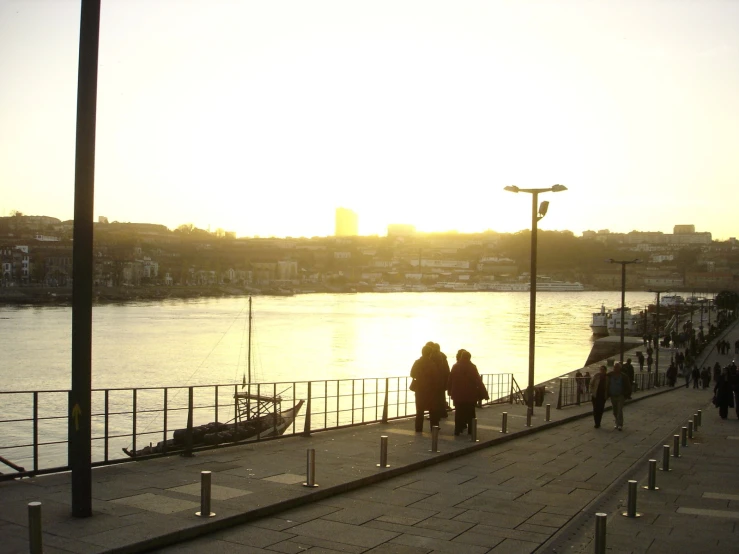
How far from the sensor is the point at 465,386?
439 inches

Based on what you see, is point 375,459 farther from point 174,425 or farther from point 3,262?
point 3,262

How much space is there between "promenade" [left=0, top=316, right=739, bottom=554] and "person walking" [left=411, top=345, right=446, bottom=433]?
43cm

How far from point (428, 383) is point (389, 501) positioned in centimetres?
400

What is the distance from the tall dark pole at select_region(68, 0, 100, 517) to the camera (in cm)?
588

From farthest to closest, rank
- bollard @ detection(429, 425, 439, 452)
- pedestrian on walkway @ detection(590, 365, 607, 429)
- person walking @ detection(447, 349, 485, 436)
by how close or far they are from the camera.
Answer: pedestrian on walkway @ detection(590, 365, 607, 429) → person walking @ detection(447, 349, 485, 436) → bollard @ detection(429, 425, 439, 452)

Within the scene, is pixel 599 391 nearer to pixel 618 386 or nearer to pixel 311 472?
pixel 618 386

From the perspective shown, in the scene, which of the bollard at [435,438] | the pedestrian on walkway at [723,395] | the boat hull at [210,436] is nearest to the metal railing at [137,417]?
the boat hull at [210,436]

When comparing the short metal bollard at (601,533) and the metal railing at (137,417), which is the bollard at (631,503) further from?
the metal railing at (137,417)

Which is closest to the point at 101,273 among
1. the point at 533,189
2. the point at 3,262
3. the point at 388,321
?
the point at 3,262

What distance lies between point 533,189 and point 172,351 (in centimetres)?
4166

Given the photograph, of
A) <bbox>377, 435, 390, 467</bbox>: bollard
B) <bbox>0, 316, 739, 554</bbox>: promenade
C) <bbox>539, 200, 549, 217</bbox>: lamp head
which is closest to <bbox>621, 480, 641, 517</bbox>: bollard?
<bbox>0, 316, 739, 554</bbox>: promenade

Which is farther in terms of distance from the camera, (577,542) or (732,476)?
(732,476)

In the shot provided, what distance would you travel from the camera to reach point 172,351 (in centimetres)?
5425

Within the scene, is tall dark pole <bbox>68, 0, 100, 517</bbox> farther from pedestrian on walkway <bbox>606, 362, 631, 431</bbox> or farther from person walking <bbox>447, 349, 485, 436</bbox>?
pedestrian on walkway <bbox>606, 362, 631, 431</bbox>
